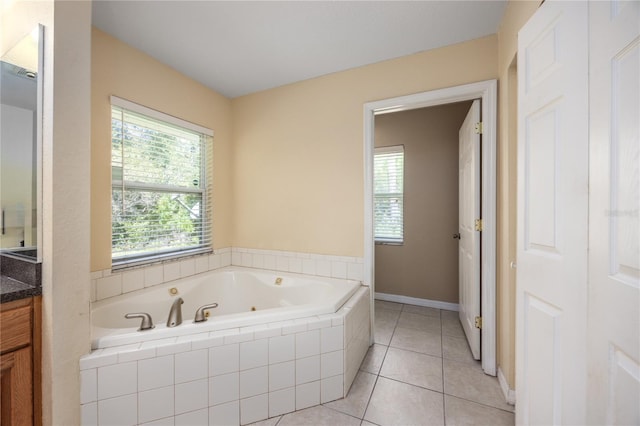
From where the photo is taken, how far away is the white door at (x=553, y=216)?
771mm

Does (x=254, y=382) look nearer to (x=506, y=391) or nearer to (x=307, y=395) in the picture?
(x=307, y=395)

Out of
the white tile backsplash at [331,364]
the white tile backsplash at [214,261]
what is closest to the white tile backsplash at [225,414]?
the white tile backsplash at [331,364]

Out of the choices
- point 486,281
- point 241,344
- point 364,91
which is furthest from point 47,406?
point 364,91

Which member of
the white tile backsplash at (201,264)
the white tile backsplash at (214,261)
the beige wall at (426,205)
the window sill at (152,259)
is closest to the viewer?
the window sill at (152,259)

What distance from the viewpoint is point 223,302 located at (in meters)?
2.35

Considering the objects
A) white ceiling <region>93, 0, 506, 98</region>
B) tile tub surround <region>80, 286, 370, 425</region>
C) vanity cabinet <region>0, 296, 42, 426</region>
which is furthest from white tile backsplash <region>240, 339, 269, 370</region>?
white ceiling <region>93, 0, 506, 98</region>

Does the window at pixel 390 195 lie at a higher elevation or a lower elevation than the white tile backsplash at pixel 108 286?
higher

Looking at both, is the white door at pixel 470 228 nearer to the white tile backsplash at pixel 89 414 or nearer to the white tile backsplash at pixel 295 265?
the white tile backsplash at pixel 295 265

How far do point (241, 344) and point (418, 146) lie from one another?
283 cm

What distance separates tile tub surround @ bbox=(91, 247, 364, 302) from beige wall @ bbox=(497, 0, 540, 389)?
1.02m

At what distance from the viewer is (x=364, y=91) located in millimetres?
2154

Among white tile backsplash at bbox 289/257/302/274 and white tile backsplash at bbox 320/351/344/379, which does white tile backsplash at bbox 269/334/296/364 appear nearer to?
white tile backsplash at bbox 320/351/344/379

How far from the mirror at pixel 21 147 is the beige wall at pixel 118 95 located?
0.42m

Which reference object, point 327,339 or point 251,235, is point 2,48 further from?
point 327,339
